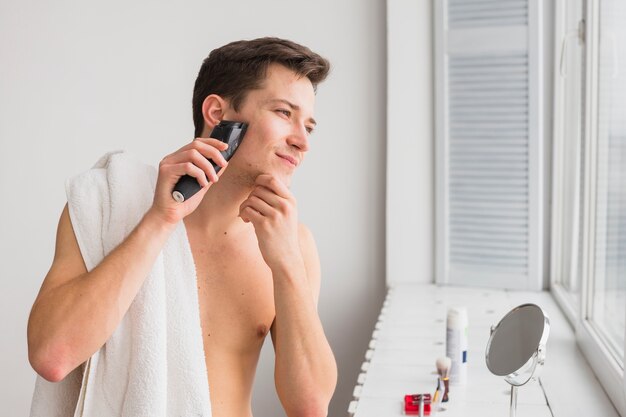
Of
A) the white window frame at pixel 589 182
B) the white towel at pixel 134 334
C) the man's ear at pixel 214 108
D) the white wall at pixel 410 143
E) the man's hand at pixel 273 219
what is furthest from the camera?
the white wall at pixel 410 143

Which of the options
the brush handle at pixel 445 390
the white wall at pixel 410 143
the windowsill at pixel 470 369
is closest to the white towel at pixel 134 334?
the windowsill at pixel 470 369

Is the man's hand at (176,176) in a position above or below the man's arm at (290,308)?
above

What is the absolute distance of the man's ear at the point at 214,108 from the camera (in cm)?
138

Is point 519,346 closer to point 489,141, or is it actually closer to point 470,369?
point 470,369

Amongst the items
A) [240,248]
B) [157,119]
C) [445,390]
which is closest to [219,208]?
[240,248]

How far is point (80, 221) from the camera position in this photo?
1.18m

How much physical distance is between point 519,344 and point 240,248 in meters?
0.59

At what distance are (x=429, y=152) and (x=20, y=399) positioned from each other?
185cm

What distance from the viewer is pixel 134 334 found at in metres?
1.16

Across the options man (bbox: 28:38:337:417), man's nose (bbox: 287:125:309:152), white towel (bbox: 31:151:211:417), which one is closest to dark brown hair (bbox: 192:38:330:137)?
man (bbox: 28:38:337:417)

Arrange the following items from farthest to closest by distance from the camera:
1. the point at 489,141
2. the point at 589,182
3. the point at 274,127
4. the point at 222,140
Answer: the point at 489,141, the point at 589,182, the point at 274,127, the point at 222,140

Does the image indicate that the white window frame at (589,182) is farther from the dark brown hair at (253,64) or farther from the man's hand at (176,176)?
the man's hand at (176,176)

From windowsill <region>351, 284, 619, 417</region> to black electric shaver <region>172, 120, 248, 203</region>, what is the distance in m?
0.58

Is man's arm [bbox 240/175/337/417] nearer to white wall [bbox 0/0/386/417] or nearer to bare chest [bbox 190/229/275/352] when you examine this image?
bare chest [bbox 190/229/275/352]
